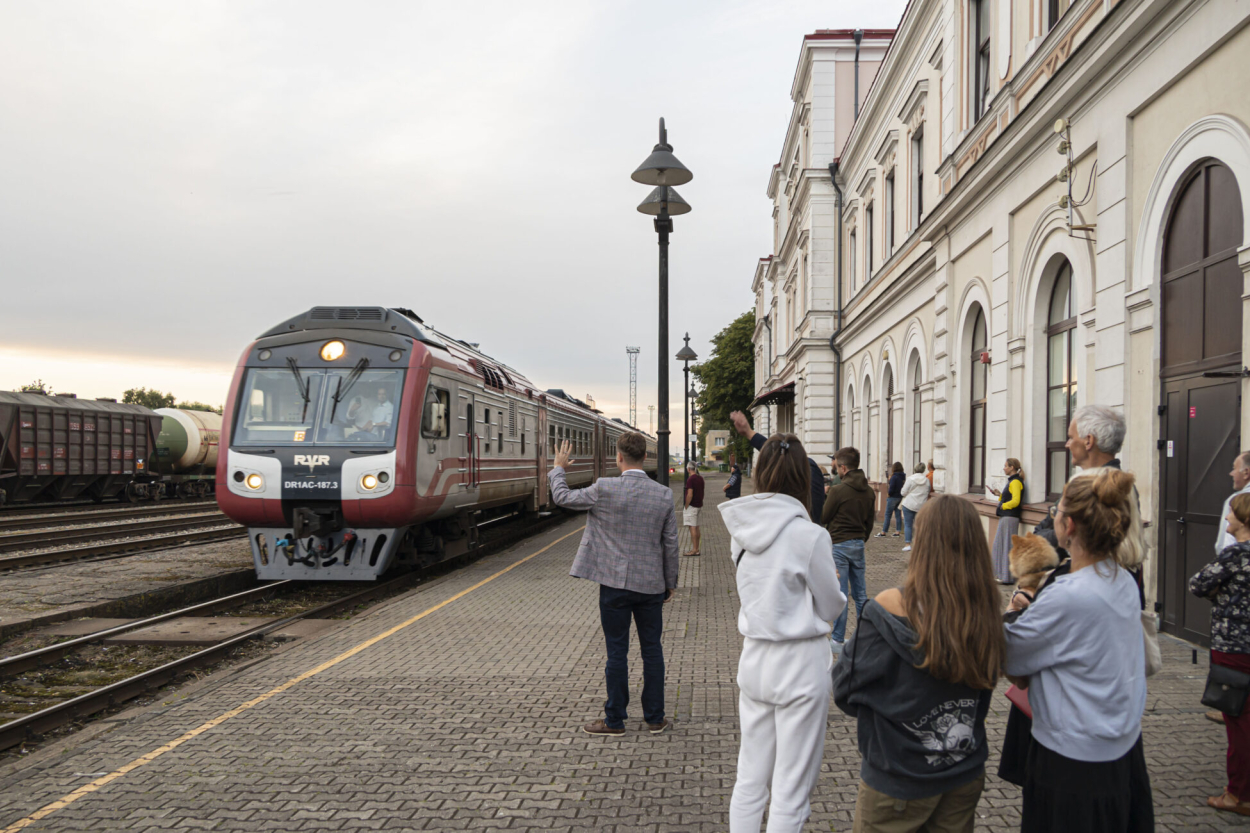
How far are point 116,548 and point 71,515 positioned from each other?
8958 millimetres

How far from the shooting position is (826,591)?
11.3ft

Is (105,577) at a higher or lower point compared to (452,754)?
lower

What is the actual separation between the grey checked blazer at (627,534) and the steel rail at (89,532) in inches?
558

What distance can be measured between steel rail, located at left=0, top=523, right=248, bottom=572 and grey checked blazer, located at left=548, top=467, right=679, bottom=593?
38.9 ft

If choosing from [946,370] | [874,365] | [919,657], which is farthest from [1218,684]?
[874,365]

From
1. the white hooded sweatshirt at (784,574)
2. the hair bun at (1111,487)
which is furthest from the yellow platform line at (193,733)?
the hair bun at (1111,487)

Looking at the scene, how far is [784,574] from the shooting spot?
135 inches

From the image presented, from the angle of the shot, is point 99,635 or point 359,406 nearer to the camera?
point 99,635

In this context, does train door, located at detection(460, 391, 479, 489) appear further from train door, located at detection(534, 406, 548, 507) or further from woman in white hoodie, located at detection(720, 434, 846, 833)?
woman in white hoodie, located at detection(720, 434, 846, 833)

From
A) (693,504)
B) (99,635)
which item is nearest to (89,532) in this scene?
(99,635)

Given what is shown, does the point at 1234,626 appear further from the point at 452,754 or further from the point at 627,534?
the point at 452,754

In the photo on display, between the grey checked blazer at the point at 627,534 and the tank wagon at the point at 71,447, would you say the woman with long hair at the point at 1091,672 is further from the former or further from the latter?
the tank wagon at the point at 71,447

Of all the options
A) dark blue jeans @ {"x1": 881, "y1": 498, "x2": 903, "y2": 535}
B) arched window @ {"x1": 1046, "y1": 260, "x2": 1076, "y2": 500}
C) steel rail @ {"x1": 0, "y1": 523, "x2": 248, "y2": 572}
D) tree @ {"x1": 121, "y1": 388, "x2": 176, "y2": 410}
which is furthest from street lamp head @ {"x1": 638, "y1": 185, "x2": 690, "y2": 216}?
tree @ {"x1": 121, "y1": 388, "x2": 176, "y2": 410}

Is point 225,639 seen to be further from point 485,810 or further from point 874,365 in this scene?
point 874,365
